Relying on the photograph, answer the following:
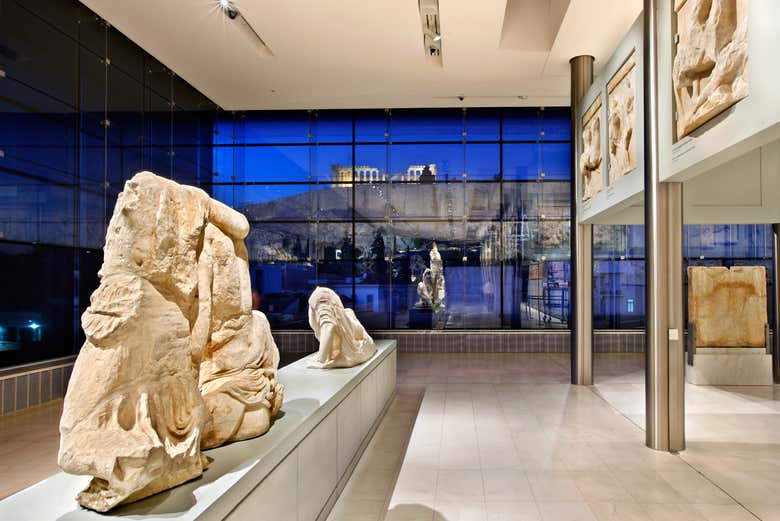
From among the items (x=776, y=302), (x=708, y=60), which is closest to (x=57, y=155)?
(x=708, y=60)

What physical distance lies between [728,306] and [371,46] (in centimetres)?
770

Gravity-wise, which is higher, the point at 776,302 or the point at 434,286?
the point at 434,286

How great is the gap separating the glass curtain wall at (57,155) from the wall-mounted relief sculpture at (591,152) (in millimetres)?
7908

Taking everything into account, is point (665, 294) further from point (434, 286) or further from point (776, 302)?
point (434, 286)

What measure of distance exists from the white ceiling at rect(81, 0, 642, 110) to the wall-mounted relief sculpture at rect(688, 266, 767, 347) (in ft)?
14.2

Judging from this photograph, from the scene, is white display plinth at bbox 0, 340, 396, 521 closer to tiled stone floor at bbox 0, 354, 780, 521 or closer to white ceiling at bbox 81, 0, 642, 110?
tiled stone floor at bbox 0, 354, 780, 521

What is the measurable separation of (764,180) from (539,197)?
6.11 m

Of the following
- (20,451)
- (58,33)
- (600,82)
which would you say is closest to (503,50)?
(600,82)

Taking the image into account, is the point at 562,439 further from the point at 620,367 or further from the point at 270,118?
the point at 270,118

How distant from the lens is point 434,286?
1331 centimetres

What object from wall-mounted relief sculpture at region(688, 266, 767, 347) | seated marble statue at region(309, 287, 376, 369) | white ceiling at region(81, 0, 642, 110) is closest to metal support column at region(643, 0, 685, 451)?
white ceiling at region(81, 0, 642, 110)

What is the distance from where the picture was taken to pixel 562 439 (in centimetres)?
561

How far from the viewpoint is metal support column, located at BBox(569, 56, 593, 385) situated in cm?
858

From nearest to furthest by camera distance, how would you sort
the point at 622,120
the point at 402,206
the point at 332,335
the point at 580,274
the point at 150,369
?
the point at 150,369 → the point at 332,335 → the point at 622,120 → the point at 580,274 → the point at 402,206
